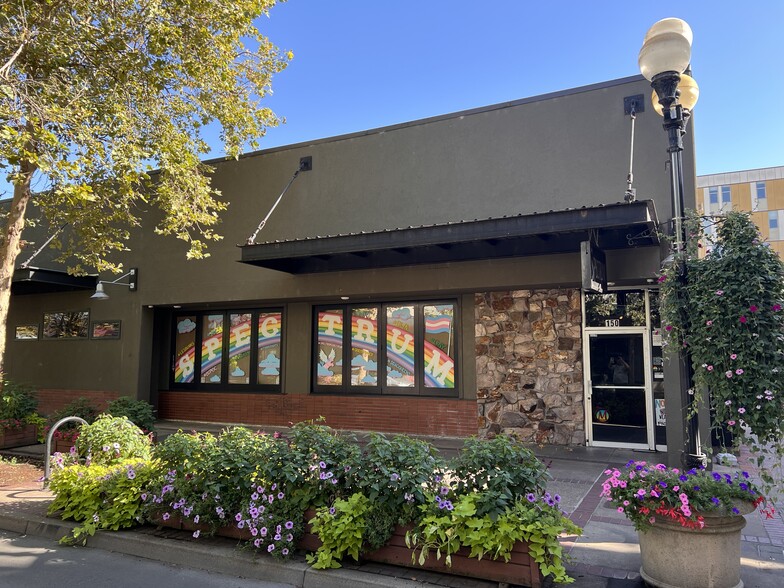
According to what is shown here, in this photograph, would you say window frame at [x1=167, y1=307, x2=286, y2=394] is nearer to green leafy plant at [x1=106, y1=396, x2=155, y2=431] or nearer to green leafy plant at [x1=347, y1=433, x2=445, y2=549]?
green leafy plant at [x1=106, y1=396, x2=155, y2=431]

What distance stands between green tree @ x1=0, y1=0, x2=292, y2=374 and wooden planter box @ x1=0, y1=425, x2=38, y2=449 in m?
2.04

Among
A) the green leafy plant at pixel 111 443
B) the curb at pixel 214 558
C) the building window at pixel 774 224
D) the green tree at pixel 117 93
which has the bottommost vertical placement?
the curb at pixel 214 558

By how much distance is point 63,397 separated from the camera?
49.9 ft

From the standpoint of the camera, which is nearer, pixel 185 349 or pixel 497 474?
pixel 497 474

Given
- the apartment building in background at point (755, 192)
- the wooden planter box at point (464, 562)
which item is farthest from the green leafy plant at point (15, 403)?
the apartment building in background at point (755, 192)

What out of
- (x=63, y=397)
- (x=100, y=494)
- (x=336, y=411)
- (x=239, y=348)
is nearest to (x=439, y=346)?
(x=336, y=411)

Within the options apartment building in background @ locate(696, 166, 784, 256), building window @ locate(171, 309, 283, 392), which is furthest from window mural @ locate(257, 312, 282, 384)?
apartment building in background @ locate(696, 166, 784, 256)

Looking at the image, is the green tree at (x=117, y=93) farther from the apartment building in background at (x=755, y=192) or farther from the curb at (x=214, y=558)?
the apartment building in background at (x=755, y=192)

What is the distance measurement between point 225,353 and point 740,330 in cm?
1227

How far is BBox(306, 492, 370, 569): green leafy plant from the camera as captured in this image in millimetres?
4676

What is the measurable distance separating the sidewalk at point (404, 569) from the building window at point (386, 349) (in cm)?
476

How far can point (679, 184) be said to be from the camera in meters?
5.08

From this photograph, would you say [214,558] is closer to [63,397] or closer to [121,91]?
[121,91]

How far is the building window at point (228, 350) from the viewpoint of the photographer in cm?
1362
